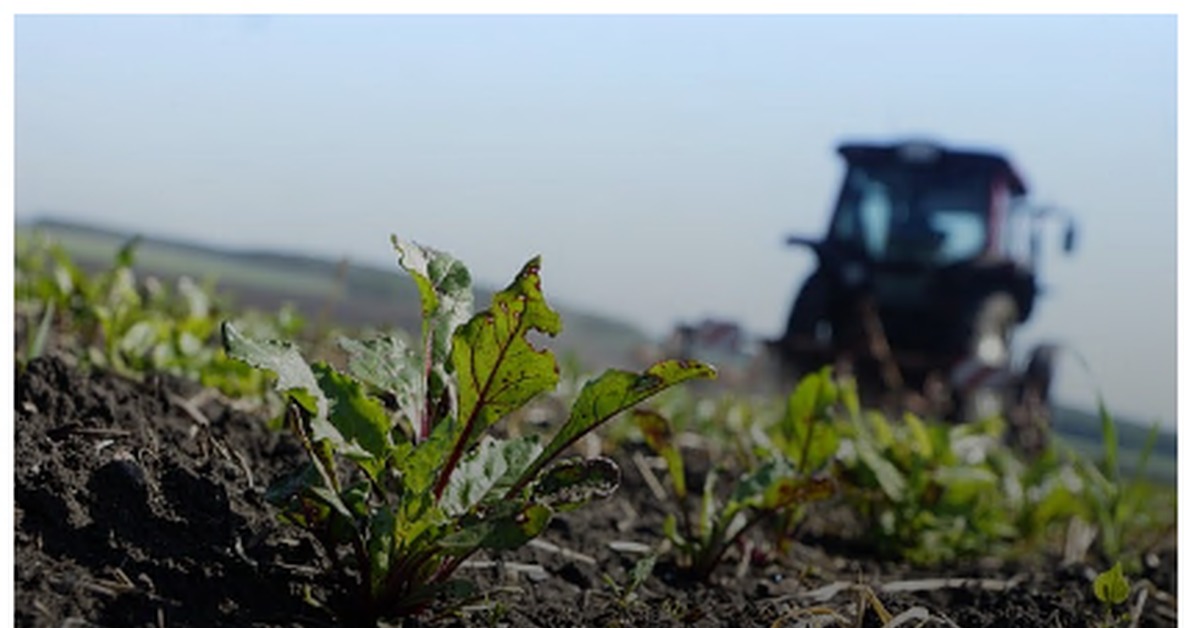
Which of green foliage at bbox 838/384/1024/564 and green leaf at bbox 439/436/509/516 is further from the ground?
green leaf at bbox 439/436/509/516

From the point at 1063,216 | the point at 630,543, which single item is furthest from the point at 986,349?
the point at 630,543

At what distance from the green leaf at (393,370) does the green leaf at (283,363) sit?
60 mm

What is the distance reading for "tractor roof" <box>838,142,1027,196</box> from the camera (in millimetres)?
10211

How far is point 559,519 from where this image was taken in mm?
2781

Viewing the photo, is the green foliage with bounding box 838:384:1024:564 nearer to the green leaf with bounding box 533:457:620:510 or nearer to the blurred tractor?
the green leaf with bounding box 533:457:620:510

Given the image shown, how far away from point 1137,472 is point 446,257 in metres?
2.43

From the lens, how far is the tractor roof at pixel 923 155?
10211mm

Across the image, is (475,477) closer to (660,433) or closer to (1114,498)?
(660,433)

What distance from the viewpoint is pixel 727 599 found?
245cm

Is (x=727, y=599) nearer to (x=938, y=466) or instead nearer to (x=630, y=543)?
(x=630, y=543)

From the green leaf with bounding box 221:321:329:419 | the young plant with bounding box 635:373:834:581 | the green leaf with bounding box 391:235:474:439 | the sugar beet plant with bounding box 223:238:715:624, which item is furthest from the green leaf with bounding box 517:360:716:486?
the young plant with bounding box 635:373:834:581

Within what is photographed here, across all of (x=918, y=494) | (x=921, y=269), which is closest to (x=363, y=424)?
(x=918, y=494)

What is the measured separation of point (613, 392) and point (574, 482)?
5.0 inches

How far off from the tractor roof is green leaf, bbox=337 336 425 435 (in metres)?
8.66
